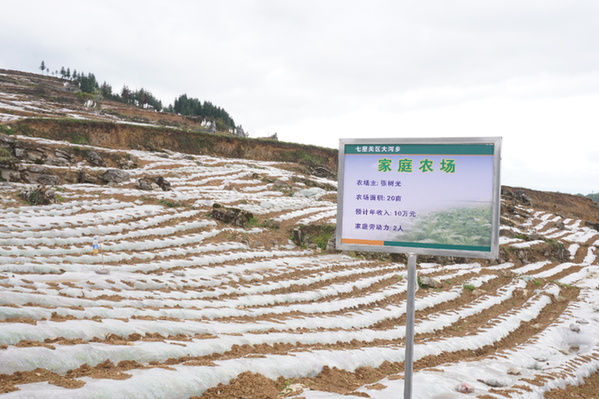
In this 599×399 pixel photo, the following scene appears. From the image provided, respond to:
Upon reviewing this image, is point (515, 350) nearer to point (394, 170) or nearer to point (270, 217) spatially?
point (394, 170)

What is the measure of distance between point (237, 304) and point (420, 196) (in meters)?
13.9

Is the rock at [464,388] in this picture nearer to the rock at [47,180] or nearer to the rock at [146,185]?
the rock at [146,185]

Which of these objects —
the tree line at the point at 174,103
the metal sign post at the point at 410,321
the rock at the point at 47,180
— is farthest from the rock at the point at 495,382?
the tree line at the point at 174,103

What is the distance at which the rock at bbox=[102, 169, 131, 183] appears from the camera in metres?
45.4

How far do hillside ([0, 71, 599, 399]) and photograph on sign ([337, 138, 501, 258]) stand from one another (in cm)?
457

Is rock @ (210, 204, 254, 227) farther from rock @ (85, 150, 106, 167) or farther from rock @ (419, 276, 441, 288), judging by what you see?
rock @ (85, 150, 106, 167)

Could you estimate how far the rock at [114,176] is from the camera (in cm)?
4544

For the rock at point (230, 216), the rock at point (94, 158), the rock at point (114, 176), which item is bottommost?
the rock at point (230, 216)

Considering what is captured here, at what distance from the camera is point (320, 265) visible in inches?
1104

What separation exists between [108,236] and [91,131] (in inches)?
2082

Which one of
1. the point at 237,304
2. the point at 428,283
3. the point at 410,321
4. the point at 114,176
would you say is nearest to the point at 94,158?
the point at 114,176

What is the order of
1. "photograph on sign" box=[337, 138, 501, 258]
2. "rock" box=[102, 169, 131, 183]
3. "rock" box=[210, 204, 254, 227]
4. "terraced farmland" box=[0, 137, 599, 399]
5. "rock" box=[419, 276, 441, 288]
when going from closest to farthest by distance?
"photograph on sign" box=[337, 138, 501, 258] < "terraced farmland" box=[0, 137, 599, 399] < "rock" box=[419, 276, 441, 288] < "rock" box=[210, 204, 254, 227] < "rock" box=[102, 169, 131, 183]

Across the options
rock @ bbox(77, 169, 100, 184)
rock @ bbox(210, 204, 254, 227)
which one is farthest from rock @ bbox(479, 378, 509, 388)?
rock @ bbox(77, 169, 100, 184)

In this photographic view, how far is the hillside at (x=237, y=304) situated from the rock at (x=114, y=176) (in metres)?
0.14
